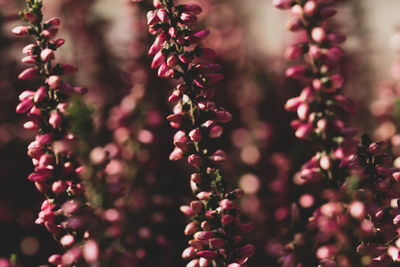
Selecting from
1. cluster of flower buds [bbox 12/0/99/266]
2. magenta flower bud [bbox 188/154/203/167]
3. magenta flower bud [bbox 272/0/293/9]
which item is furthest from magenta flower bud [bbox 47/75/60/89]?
magenta flower bud [bbox 272/0/293/9]

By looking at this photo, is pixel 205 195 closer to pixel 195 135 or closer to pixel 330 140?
pixel 195 135

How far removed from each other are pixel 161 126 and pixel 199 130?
67 cm

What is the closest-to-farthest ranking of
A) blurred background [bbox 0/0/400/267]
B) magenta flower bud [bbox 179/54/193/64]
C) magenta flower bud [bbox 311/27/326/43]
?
magenta flower bud [bbox 311/27/326/43] < magenta flower bud [bbox 179/54/193/64] < blurred background [bbox 0/0/400/267]

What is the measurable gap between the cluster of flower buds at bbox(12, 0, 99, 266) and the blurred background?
209 millimetres

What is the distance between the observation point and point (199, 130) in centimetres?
74

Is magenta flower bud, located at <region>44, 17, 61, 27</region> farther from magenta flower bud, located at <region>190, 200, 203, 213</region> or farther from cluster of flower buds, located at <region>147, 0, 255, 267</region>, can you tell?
magenta flower bud, located at <region>190, 200, 203, 213</region>

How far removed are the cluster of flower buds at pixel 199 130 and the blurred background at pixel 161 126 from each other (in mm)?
223

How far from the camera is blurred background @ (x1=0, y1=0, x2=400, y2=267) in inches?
45.9

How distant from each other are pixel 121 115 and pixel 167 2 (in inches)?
19.9

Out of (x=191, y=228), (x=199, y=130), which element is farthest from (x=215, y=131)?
(x=191, y=228)

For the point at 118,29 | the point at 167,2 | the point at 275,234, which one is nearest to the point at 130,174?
the point at 275,234

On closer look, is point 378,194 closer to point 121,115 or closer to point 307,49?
point 307,49

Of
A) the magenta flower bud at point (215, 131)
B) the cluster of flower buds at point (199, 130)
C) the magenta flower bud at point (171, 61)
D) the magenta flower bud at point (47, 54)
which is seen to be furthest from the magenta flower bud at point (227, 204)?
the magenta flower bud at point (47, 54)

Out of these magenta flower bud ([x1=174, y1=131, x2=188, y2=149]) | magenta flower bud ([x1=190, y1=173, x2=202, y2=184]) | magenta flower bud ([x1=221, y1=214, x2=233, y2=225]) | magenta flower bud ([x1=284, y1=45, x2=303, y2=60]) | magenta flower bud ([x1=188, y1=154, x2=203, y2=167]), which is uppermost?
magenta flower bud ([x1=284, y1=45, x2=303, y2=60])
